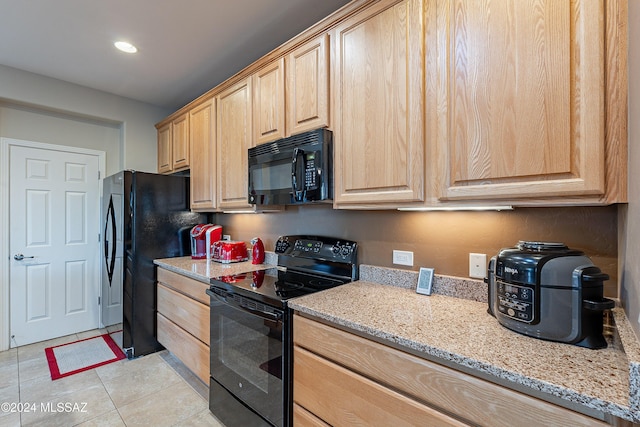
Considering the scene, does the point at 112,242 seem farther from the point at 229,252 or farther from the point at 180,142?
the point at 229,252

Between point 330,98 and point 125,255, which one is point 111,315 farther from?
point 330,98

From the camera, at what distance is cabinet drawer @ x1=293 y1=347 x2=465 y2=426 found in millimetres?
956

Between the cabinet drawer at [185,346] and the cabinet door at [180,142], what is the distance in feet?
4.79

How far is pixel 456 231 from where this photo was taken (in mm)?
1489

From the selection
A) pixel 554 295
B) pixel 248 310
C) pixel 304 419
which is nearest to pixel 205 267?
pixel 248 310

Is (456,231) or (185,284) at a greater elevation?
(456,231)

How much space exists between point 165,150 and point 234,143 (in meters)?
1.42

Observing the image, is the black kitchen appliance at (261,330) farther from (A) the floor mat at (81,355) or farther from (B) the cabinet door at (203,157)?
(A) the floor mat at (81,355)

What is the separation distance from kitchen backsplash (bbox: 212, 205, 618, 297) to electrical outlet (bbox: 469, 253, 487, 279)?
0.03 m

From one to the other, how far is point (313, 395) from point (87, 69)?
Answer: 3.22 m

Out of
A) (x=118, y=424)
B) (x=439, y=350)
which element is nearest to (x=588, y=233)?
(x=439, y=350)

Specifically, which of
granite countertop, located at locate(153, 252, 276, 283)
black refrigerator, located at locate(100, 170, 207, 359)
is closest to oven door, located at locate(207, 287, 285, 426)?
granite countertop, located at locate(153, 252, 276, 283)

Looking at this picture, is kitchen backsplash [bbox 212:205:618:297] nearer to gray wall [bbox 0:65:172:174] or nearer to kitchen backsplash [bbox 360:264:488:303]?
kitchen backsplash [bbox 360:264:488:303]

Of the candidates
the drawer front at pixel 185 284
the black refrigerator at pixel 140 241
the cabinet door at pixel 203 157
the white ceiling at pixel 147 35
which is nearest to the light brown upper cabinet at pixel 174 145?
the cabinet door at pixel 203 157
